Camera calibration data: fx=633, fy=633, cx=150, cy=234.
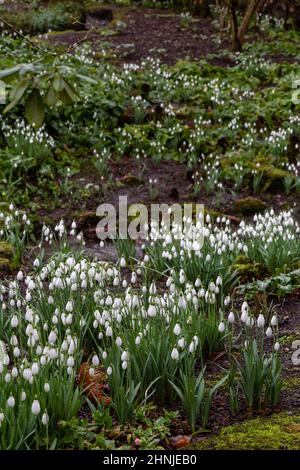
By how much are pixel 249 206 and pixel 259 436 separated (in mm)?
4866

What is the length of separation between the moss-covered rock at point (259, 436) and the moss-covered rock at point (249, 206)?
463 centimetres

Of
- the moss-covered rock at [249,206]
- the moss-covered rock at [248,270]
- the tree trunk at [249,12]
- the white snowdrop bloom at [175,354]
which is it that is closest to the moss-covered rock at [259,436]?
the white snowdrop bloom at [175,354]

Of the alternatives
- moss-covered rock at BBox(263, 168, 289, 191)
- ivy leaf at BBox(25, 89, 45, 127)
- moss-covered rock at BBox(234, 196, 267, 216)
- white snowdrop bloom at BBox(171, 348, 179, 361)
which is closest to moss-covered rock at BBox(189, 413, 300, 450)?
white snowdrop bloom at BBox(171, 348, 179, 361)

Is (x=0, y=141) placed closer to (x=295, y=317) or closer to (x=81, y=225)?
(x=81, y=225)

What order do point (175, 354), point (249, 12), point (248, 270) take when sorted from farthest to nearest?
point (249, 12), point (248, 270), point (175, 354)

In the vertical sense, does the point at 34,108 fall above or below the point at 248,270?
above

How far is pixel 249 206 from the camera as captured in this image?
7457mm

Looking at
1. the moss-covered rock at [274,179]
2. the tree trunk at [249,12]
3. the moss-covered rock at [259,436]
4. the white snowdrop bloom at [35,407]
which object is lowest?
the moss-covered rock at [259,436]

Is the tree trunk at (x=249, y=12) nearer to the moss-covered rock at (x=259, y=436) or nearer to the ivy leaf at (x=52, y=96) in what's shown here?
the moss-covered rock at (x=259, y=436)

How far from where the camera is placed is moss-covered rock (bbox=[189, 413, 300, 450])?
2719 millimetres

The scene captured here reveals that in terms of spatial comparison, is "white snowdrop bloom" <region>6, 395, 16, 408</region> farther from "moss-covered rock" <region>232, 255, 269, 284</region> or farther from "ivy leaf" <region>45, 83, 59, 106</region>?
"moss-covered rock" <region>232, 255, 269, 284</region>

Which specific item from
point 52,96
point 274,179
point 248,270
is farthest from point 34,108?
point 274,179

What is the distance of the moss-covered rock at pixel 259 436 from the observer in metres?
2.72

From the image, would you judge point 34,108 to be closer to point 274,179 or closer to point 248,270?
point 248,270
